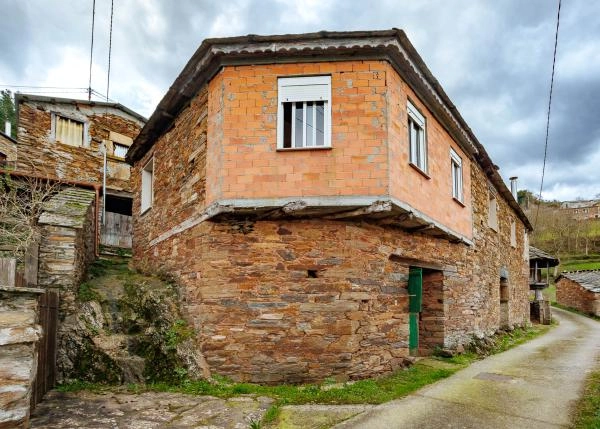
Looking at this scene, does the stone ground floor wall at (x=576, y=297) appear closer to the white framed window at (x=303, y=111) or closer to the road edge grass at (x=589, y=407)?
the road edge grass at (x=589, y=407)

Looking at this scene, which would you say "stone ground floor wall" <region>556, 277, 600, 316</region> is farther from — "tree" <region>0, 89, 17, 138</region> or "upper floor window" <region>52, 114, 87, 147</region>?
"tree" <region>0, 89, 17, 138</region>

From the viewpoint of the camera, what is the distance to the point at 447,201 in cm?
927

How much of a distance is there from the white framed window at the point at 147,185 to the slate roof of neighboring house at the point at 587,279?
81.8 feet

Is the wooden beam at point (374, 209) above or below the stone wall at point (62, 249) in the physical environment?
above

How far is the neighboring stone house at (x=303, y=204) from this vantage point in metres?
6.46

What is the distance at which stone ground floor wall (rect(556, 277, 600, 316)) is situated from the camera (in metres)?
23.9

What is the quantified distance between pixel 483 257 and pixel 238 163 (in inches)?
342

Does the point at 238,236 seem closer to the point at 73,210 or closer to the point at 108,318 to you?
the point at 108,318

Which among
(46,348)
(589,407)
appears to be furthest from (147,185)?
(589,407)

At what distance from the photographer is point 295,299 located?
6.51 metres

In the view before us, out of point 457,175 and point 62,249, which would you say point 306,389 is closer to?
point 62,249

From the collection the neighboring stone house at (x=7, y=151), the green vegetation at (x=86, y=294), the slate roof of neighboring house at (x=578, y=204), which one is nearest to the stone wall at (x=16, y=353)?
the green vegetation at (x=86, y=294)

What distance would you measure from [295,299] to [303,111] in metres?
3.16

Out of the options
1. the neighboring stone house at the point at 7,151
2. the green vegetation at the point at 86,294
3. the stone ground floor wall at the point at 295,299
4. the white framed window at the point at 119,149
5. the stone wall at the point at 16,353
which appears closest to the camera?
the stone wall at the point at 16,353
